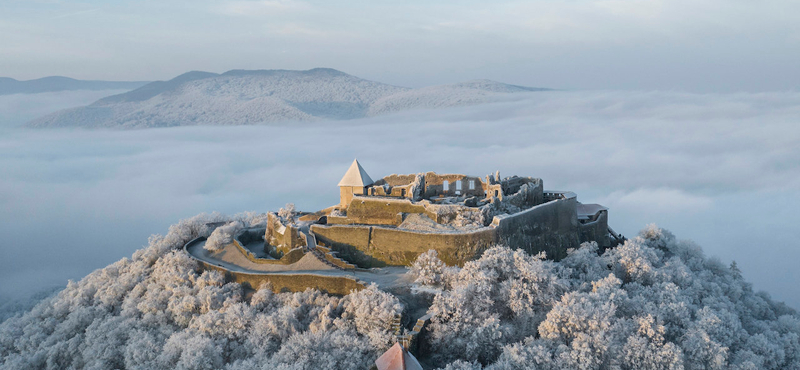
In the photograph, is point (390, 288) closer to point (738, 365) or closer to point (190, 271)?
point (190, 271)

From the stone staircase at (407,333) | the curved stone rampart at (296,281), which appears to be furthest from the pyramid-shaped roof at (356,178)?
the stone staircase at (407,333)

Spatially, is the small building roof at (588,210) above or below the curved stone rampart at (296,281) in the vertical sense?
above

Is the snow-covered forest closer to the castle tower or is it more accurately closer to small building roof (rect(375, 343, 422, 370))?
small building roof (rect(375, 343, 422, 370))

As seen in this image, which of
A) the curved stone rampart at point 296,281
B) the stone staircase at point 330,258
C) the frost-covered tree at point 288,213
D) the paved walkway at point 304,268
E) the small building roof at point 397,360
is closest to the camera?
the small building roof at point 397,360

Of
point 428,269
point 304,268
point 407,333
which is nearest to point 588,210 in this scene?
point 428,269

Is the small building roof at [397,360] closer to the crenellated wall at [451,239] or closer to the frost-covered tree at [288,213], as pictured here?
the crenellated wall at [451,239]

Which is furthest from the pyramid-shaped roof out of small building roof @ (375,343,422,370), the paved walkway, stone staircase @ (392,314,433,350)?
small building roof @ (375,343,422,370)

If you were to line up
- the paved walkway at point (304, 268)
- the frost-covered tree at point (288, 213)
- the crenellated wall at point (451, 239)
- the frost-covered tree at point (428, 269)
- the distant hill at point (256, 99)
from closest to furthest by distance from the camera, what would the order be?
the frost-covered tree at point (428, 269)
the paved walkway at point (304, 268)
the crenellated wall at point (451, 239)
the frost-covered tree at point (288, 213)
the distant hill at point (256, 99)
